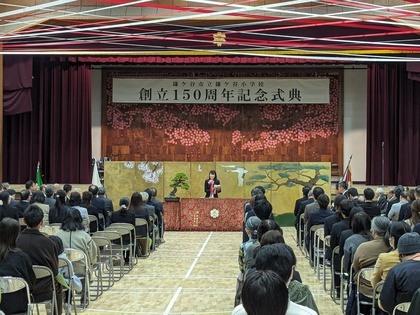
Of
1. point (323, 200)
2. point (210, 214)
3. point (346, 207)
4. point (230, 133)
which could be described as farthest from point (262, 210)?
point (230, 133)

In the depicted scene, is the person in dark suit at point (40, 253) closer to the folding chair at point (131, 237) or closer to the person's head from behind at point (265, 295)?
the person's head from behind at point (265, 295)

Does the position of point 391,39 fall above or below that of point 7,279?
above

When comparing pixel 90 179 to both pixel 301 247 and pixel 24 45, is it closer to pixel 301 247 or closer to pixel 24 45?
pixel 24 45

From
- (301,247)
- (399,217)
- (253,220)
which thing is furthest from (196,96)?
(253,220)

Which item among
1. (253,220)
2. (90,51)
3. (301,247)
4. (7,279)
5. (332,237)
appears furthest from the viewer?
(90,51)

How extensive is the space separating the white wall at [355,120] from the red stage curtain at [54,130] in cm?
706

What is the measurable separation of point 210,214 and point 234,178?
194 centimetres

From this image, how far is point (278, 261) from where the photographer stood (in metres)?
3.29

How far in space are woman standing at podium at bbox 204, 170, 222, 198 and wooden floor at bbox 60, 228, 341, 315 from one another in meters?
2.80

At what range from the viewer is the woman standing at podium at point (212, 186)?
16.3 meters

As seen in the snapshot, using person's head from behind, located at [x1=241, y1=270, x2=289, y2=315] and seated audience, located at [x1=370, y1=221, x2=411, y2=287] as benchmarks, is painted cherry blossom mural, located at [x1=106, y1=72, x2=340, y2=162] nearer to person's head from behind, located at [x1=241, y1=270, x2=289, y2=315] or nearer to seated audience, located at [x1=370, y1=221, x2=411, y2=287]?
seated audience, located at [x1=370, y1=221, x2=411, y2=287]

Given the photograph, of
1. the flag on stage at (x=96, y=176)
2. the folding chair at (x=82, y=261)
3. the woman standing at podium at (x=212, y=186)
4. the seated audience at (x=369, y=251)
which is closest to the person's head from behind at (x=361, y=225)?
the seated audience at (x=369, y=251)

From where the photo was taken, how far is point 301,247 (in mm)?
12656

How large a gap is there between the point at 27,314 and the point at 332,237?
3.65 metres
